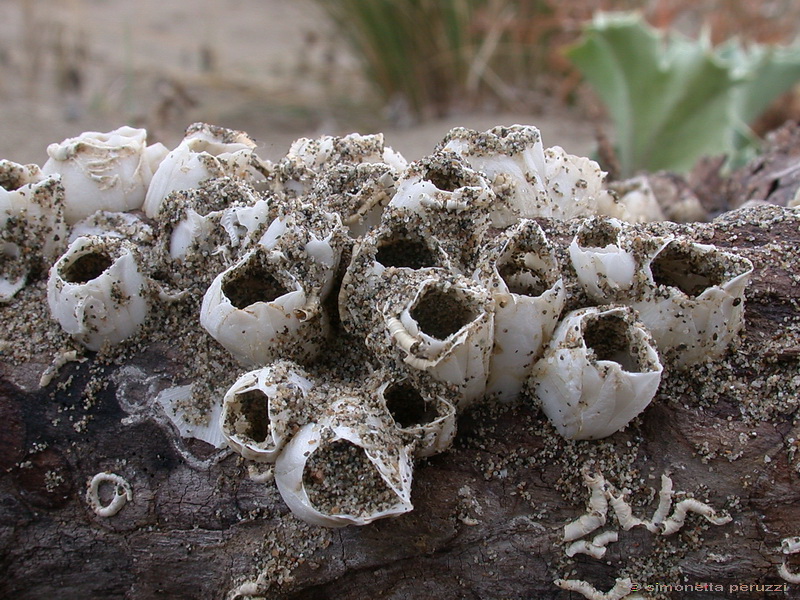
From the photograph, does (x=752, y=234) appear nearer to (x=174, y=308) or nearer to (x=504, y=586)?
(x=504, y=586)

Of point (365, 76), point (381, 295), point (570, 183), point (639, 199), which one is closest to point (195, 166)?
point (381, 295)

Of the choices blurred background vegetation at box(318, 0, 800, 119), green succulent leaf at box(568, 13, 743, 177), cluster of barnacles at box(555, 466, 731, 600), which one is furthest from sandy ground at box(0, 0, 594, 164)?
cluster of barnacles at box(555, 466, 731, 600)

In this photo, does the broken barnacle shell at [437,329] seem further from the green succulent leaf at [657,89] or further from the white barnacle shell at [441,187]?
the green succulent leaf at [657,89]

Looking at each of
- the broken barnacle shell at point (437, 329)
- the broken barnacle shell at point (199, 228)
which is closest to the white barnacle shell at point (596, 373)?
the broken barnacle shell at point (437, 329)

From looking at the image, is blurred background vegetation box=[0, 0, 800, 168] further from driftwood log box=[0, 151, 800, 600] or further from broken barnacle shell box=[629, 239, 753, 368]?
broken barnacle shell box=[629, 239, 753, 368]

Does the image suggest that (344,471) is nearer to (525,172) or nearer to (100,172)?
(525,172)

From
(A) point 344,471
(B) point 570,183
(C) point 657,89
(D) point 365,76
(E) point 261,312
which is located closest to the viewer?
(A) point 344,471
